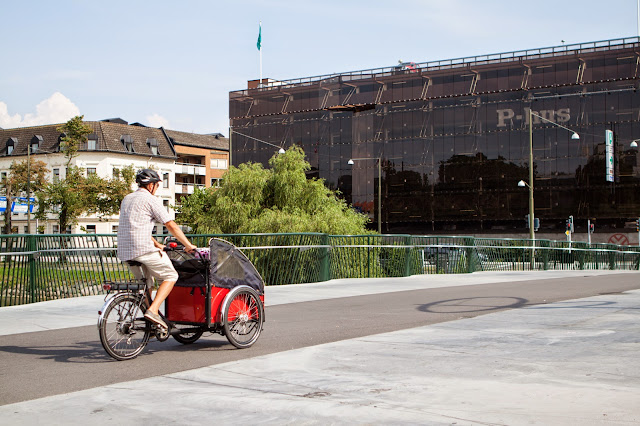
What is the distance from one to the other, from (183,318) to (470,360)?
2.94 metres

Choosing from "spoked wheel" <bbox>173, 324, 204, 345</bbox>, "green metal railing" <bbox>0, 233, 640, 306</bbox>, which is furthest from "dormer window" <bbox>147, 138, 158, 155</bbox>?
"spoked wheel" <bbox>173, 324, 204, 345</bbox>

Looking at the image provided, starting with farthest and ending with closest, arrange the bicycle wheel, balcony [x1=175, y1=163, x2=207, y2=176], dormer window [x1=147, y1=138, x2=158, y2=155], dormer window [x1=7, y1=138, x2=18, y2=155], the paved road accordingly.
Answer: balcony [x1=175, y1=163, x2=207, y2=176]
dormer window [x1=147, y1=138, x2=158, y2=155]
dormer window [x1=7, y1=138, x2=18, y2=155]
the bicycle wheel
the paved road

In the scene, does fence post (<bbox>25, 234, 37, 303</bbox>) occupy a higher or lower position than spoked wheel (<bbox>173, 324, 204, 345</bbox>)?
higher

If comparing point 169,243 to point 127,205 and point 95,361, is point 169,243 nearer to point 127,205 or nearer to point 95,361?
point 127,205

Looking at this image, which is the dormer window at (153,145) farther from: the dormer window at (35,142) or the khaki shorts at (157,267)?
the khaki shorts at (157,267)

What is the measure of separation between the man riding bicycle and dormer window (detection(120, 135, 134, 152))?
84.4m

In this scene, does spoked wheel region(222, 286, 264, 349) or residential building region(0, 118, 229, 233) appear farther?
residential building region(0, 118, 229, 233)

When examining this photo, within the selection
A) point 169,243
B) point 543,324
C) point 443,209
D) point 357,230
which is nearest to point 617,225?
point 443,209

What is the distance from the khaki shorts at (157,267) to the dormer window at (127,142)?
277 ft

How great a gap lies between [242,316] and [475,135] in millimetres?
59078

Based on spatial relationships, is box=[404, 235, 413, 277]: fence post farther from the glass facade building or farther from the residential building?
the residential building

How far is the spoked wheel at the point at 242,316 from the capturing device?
7758mm

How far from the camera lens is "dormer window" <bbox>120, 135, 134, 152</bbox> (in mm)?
89125

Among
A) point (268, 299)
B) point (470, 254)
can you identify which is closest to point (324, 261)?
point (268, 299)
